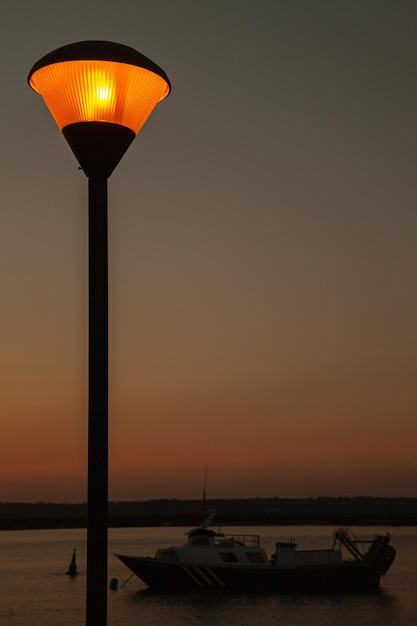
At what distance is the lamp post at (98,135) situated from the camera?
14.6 ft

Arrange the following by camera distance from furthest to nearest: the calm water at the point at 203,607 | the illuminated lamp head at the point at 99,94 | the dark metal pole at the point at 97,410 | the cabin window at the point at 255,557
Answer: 1. the cabin window at the point at 255,557
2. the calm water at the point at 203,607
3. the illuminated lamp head at the point at 99,94
4. the dark metal pole at the point at 97,410

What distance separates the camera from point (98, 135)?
Result: 4828mm

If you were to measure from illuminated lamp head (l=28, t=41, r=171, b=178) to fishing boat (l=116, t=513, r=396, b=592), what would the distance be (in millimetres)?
47392

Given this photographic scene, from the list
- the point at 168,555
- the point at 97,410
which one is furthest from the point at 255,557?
the point at 97,410

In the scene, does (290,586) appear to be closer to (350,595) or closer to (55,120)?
(350,595)

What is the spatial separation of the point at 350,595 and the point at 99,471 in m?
52.6

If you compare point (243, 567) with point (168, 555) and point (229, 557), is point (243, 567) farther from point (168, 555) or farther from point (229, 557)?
point (168, 555)

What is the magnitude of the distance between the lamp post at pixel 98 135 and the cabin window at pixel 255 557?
48.9m

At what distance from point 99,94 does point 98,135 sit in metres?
0.23

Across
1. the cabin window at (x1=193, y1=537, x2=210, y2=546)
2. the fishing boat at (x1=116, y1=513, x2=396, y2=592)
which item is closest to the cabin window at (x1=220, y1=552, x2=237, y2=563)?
the fishing boat at (x1=116, y1=513, x2=396, y2=592)

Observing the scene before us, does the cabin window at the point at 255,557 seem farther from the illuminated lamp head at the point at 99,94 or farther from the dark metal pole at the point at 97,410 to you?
the illuminated lamp head at the point at 99,94

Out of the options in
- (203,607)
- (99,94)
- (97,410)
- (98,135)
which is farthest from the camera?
(203,607)

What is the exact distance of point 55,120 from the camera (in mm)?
4875

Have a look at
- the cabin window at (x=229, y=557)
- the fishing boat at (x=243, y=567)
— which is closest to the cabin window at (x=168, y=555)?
the fishing boat at (x=243, y=567)
